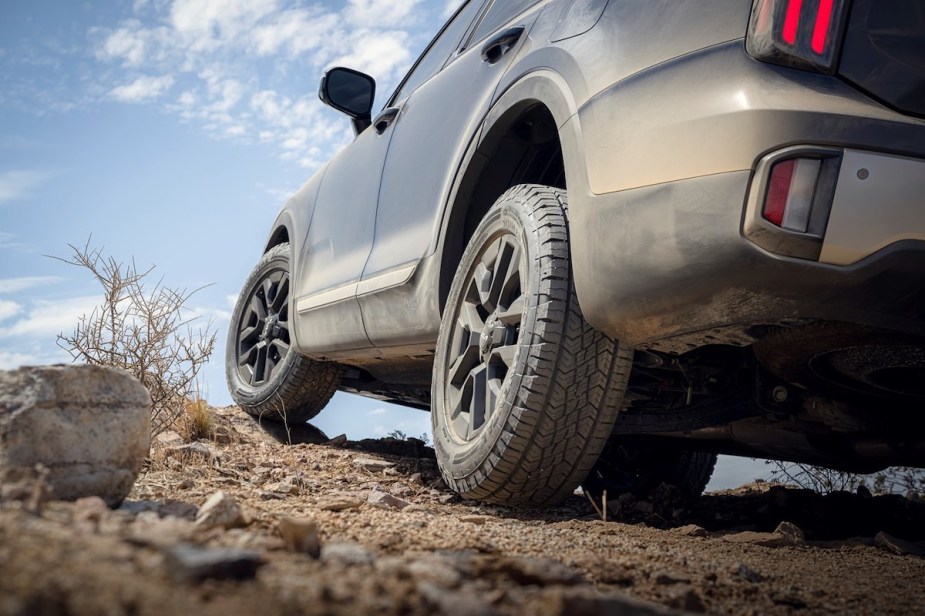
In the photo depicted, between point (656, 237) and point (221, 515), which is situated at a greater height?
Result: point (656, 237)

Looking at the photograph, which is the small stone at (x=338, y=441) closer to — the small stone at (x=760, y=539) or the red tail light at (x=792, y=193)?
the small stone at (x=760, y=539)

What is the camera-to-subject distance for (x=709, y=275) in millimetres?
2035

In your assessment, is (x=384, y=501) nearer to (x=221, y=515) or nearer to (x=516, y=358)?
(x=516, y=358)

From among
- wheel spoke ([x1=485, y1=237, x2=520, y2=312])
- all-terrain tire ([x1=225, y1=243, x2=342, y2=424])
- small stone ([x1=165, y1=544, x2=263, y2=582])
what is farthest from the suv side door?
small stone ([x1=165, y1=544, x2=263, y2=582])

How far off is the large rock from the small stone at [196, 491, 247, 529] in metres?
0.40

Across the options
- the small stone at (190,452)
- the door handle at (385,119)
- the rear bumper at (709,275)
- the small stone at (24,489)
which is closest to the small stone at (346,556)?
the small stone at (24,489)

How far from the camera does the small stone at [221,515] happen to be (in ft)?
5.35

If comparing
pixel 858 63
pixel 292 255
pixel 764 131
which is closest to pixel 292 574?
pixel 764 131

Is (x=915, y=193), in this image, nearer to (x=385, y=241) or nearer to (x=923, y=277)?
(x=923, y=277)

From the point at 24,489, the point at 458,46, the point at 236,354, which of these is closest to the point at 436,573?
the point at 24,489

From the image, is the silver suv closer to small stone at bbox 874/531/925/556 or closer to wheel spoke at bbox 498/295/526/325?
wheel spoke at bbox 498/295/526/325

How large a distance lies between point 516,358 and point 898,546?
1.39m

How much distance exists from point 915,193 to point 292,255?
367 centimetres

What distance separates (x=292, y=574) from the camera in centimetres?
111
